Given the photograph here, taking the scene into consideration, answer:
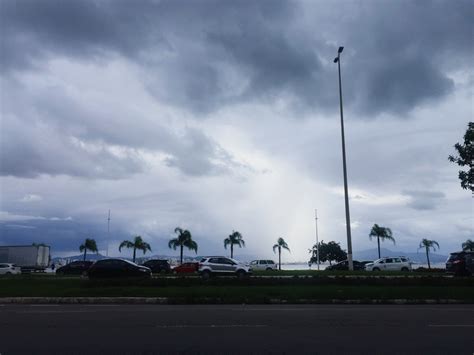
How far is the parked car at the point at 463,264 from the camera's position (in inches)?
1198

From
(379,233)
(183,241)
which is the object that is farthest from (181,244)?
(379,233)

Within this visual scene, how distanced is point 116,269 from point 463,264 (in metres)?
24.6

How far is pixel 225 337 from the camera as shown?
879cm

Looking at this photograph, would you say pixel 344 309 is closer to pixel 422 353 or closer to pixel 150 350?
pixel 422 353

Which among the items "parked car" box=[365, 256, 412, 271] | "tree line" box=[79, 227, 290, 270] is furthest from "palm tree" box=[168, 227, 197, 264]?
"parked car" box=[365, 256, 412, 271]

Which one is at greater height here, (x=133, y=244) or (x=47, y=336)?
(x=133, y=244)

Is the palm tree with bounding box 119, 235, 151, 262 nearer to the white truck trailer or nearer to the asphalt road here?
the white truck trailer

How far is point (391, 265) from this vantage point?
134ft

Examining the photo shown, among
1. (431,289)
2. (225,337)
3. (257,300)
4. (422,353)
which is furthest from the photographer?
(431,289)

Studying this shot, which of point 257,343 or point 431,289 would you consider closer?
point 257,343

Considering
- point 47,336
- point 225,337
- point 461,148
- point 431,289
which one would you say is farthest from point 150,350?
point 461,148

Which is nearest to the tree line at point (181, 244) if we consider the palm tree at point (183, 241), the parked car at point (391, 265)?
the palm tree at point (183, 241)

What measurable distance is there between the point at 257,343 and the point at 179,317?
13.9 feet

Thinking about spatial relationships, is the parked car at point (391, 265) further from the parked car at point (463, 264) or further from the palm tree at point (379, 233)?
the palm tree at point (379, 233)
